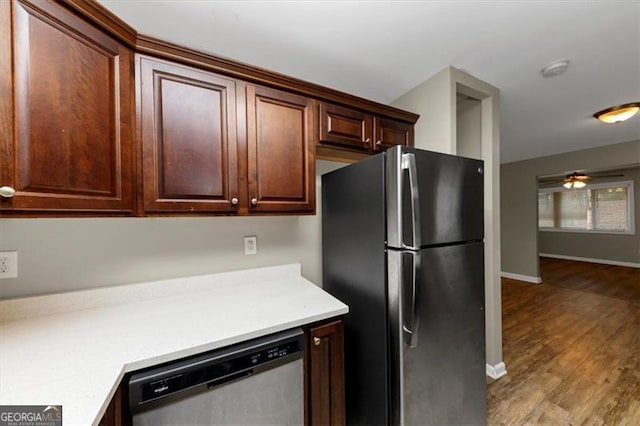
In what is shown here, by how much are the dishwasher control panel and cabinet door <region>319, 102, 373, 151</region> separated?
1180mm

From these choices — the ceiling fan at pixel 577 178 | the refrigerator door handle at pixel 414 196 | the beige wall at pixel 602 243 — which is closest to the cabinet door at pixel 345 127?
the refrigerator door handle at pixel 414 196

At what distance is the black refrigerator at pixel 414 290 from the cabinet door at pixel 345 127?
293 mm

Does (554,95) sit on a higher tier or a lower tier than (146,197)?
higher

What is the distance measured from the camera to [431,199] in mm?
1189

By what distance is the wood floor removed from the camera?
1671 millimetres

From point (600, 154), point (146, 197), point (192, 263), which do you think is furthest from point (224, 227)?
point (600, 154)

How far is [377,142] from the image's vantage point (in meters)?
1.77

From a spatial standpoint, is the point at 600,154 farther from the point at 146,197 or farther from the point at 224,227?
the point at 146,197

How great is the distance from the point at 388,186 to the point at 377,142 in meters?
0.72

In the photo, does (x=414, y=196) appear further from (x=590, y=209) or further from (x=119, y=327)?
(x=590, y=209)

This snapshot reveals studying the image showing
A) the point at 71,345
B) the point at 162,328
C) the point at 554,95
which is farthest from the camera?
the point at 554,95

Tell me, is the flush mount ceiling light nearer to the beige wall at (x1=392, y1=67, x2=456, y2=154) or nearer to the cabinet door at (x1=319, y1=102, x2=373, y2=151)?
the beige wall at (x1=392, y1=67, x2=456, y2=154)

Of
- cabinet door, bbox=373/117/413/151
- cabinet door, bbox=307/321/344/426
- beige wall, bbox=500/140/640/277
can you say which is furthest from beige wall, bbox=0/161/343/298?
beige wall, bbox=500/140/640/277

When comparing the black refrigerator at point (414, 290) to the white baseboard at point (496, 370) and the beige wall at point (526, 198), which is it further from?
the beige wall at point (526, 198)
